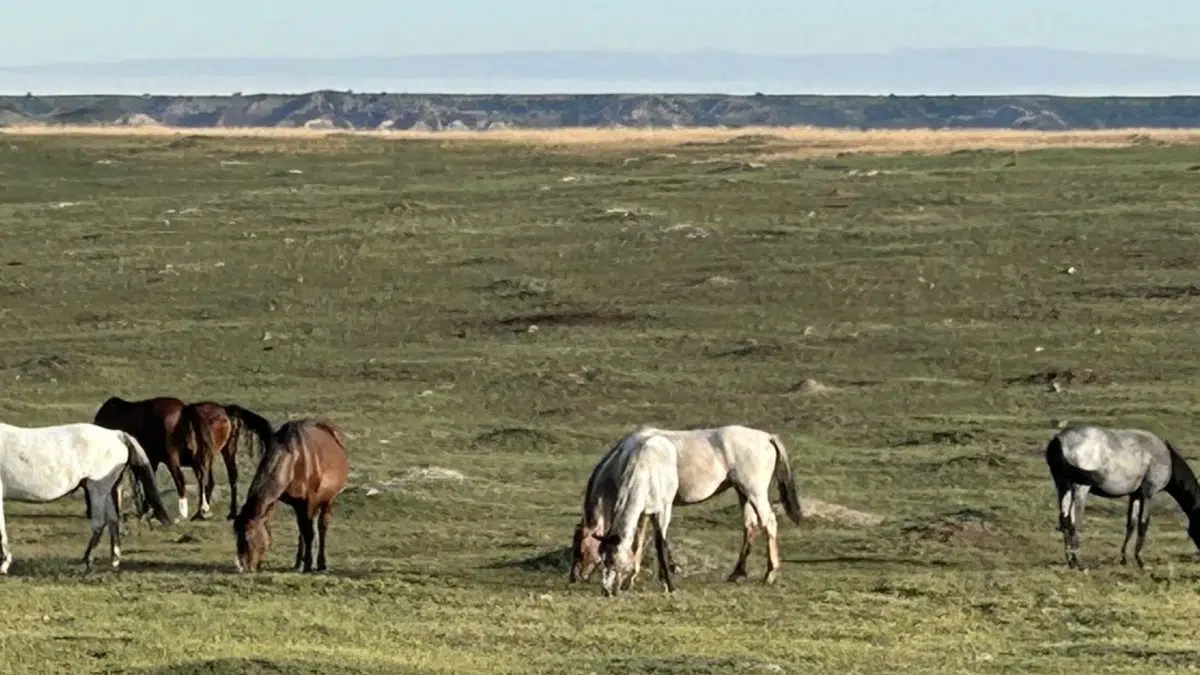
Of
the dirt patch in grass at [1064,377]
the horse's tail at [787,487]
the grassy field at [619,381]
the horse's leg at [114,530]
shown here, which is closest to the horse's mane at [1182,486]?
the grassy field at [619,381]

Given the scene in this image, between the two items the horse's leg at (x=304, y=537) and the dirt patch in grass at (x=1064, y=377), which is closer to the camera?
the horse's leg at (x=304, y=537)

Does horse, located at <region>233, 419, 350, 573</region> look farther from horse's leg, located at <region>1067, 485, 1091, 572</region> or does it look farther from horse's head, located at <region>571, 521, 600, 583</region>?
horse's leg, located at <region>1067, 485, 1091, 572</region>

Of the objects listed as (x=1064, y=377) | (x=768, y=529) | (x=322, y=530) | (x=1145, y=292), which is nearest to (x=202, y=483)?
(x=322, y=530)

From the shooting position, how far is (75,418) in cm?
2650

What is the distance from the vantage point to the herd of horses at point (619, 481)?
15820 millimetres

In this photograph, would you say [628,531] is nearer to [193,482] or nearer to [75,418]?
[193,482]

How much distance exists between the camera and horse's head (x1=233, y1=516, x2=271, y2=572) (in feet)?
53.4

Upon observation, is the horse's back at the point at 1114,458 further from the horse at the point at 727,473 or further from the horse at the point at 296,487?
the horse at the point at 296,487

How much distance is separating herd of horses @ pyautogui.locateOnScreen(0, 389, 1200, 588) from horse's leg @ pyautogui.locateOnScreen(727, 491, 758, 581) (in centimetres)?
1

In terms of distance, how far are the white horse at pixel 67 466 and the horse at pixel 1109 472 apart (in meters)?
6.89

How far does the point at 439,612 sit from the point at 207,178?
49065mm

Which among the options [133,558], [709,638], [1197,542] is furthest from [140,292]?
[709,638]

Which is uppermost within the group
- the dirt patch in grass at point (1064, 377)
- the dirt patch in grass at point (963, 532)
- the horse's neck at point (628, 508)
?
the horse's neck at point (628, 508)

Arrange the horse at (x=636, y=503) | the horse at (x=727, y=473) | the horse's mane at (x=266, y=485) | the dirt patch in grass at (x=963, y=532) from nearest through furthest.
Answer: the horse at (x=636, y=503) < the horse at (x=727, y=473) < the horse's mane at (x=266, y=485) < the dirt patch in grass at (x=963, y=532)
